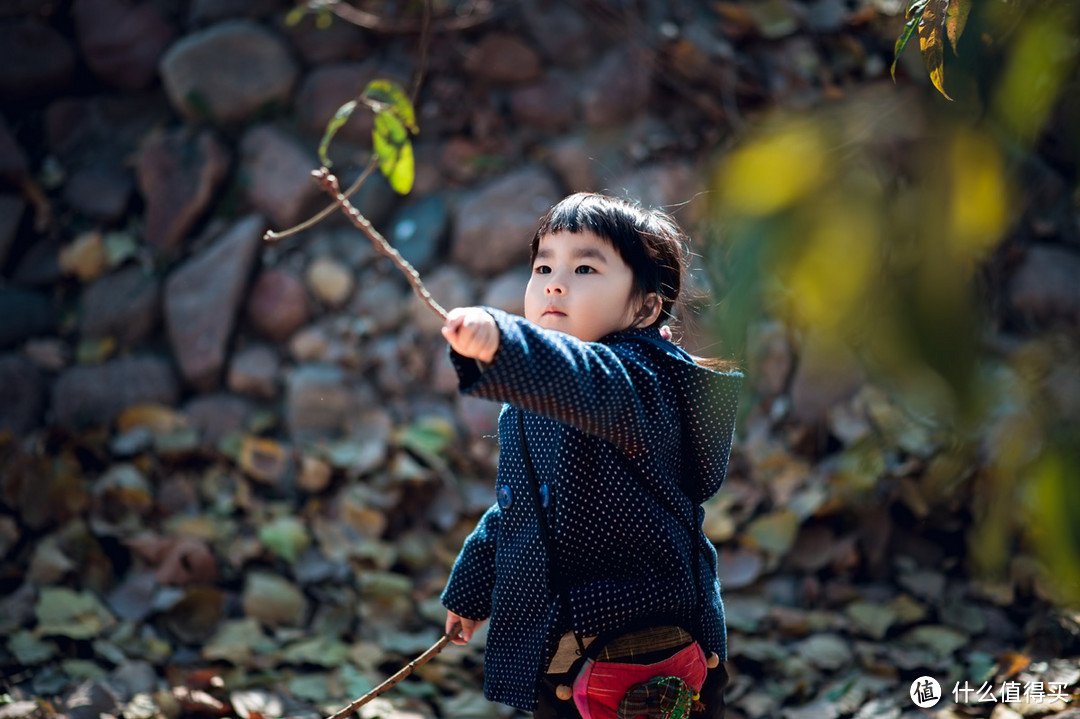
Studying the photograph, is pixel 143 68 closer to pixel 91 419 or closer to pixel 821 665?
pixel 91 419

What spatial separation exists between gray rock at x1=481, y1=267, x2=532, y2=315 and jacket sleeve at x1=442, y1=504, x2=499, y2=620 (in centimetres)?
133

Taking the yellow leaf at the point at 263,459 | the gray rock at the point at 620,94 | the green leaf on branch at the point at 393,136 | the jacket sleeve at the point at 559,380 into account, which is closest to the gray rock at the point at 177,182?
the yellow leaf at the point at 263,459

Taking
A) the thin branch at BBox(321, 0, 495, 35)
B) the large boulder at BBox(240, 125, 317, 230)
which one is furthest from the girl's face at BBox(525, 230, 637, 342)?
the thin branch at BBox(321, 0, 495, 35)

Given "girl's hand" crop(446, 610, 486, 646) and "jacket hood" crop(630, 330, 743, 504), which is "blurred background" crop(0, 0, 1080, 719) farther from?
"girl's hand" crop(446, 610, 486, 646)

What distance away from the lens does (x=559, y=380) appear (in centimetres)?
93

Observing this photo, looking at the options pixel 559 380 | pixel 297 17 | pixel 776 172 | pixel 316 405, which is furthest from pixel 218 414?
pixel 776 172

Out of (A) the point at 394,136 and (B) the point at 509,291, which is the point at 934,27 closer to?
(A) the point at 394,136

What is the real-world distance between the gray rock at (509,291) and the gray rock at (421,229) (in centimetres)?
24

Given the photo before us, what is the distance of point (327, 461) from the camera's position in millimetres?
2508

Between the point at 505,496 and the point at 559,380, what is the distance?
1.13ft

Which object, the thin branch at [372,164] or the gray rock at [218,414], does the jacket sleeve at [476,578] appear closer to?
the thin branch at [372,164]

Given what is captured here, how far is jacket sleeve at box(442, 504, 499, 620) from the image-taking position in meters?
1.32

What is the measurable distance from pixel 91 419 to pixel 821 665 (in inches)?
79.2

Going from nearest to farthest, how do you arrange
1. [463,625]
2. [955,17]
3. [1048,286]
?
[955,17] < [463,625] < [1048,286]
